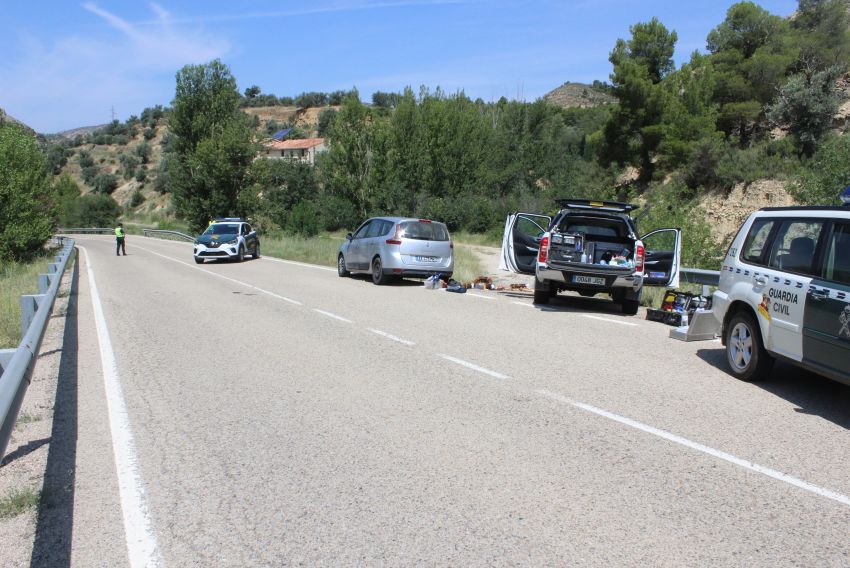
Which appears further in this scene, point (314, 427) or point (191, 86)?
point (191, 86)

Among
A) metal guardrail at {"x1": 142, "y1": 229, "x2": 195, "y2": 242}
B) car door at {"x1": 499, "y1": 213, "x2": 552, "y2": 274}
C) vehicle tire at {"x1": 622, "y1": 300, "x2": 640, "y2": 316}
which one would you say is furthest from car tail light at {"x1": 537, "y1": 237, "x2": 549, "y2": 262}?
metal guardrail at {"x1": 142, "y1": 229, "x2": 195, "y2": 242}

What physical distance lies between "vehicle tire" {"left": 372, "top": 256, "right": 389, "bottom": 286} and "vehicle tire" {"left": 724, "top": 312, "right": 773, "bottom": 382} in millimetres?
10966

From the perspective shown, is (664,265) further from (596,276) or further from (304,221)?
(304,221)

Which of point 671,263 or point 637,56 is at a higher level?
point 637,56

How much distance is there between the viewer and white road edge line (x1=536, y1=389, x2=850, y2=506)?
4.36 m

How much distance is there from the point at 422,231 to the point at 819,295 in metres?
12.3

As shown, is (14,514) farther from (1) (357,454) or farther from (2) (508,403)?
(2) (508,403)

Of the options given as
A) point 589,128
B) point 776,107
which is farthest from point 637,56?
point 589,128

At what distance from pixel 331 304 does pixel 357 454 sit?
876cm

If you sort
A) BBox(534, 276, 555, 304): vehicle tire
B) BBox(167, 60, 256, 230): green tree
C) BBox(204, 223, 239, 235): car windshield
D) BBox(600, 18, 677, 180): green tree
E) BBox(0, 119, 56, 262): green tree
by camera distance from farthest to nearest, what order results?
BBox(167, 60, 256, 230): green tree, BBox(600, 18, 677, 180): green tree, BBox(0, 119, 56, 262): green tree, BBox(204, 223, 239, 235): car windshield, BBox(534, 276, 555, 304): vehicle tire

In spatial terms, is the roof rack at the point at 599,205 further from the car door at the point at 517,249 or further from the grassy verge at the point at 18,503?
the grassy verge at the point at 18,503

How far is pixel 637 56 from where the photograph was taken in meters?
42.1

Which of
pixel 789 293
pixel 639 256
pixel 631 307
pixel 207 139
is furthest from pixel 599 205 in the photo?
pixel 207 139

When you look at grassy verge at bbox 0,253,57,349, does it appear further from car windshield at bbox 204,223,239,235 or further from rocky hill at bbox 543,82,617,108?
rocky hill at bbox 543,82,617,108
